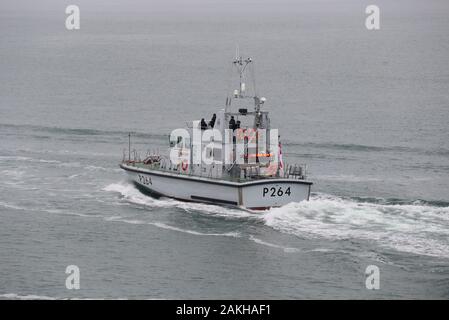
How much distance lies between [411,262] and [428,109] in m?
62.6

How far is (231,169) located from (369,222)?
12173mm

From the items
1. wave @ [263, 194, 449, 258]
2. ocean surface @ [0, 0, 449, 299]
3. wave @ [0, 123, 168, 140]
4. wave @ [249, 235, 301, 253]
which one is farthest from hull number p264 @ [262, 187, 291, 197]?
wave @ [0, 123, 168, 140]

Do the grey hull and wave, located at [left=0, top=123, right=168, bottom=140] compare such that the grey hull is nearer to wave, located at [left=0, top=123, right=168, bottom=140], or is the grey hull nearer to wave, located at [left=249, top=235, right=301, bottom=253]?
wave, located at [left=249, top=235, right=301, bottom=253]

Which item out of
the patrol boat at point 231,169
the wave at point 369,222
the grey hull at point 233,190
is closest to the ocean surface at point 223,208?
the wave at point 369,222

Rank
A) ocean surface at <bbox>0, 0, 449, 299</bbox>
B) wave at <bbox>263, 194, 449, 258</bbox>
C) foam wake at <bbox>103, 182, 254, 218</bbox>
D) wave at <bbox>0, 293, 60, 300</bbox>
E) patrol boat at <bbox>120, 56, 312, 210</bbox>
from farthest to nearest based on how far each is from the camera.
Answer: foam wake at <bbox>103, 182, 254, 218</bbox>
patrol boat at <bbox>120, 56, 312, 210</bbox>
wave at <bbox>263, 194, 449, 258</bbox>
ocean surface at <bbox>0, 0, 449, 299</bbox>
wave at <bbox>0, 293, 60, 300</bbox>

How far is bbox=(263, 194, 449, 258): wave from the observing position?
63.6m

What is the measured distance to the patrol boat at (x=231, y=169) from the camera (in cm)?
7219

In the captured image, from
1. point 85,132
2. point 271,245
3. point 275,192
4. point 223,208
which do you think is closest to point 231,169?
point 223,208

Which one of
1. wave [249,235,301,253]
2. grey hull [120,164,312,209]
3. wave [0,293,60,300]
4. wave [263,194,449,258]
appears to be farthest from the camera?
grey hull [120,164,312,209]

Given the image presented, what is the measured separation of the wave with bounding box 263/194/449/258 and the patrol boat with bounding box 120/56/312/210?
1742 mm

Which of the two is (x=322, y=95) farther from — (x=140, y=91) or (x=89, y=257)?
(x=89, y=257)

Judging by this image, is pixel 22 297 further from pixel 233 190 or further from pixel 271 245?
pixel 233 190
